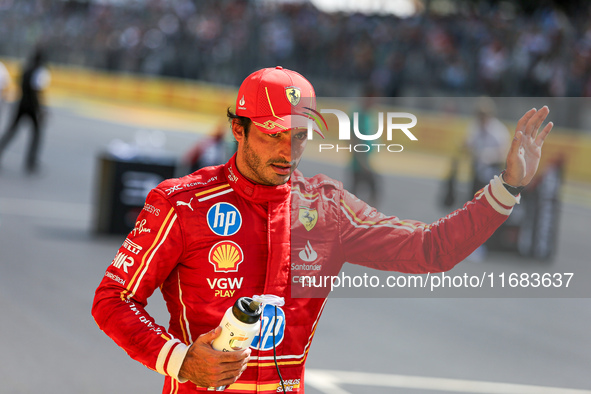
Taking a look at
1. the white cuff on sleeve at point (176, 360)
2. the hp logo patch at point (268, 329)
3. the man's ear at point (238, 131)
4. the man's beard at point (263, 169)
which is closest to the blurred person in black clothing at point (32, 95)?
the man's ear at point (238, 131)

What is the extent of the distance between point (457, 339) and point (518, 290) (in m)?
5.12

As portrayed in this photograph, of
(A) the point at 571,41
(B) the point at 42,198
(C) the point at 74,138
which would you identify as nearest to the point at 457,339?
(B) the point at 42,198

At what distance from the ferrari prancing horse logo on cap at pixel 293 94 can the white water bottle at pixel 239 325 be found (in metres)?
0.66

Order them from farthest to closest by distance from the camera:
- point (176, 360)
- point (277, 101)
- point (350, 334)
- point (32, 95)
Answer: point (32, 95) < point (350, 334) < point (277, 101) < point (176, 360)

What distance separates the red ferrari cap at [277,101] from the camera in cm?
270

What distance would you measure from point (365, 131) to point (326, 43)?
74.1 feet

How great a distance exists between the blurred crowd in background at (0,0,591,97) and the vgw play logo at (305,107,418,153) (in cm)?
1475

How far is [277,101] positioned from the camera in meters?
2.70

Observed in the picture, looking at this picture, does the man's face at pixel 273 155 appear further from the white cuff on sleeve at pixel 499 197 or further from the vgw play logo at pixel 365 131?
the white cuff on sleeve at pixel 499 197

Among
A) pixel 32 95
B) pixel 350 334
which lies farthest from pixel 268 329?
pixel 32 95

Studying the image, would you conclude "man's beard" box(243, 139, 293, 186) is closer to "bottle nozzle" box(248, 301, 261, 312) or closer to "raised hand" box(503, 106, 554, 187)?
"bottle nozzle" box(248, 301, 261, 312)

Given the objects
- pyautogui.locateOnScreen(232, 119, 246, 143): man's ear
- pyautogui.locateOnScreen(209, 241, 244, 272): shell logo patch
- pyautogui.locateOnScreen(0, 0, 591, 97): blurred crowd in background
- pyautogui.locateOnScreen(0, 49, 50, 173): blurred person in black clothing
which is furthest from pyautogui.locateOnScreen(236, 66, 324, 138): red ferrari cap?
pyautogui.locateOnScreen(0, 0, 591, 97): blurred crowd in background

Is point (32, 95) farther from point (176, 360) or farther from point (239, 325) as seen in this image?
point (239, 325)

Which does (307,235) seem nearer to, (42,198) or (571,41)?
(42,198)
